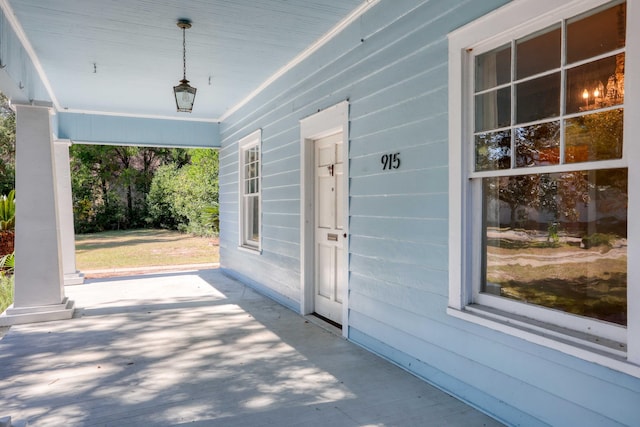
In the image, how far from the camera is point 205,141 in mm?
8711

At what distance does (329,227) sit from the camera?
4.69 meters

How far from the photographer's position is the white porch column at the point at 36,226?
489 cm

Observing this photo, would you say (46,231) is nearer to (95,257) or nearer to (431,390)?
(431,390)

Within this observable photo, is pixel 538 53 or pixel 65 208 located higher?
pixel 538 53

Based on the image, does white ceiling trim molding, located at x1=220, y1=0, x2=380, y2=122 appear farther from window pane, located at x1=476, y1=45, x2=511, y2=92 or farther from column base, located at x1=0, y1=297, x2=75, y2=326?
column base, located at x1=0, y1=297, x2=75, y2=326

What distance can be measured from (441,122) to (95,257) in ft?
35.0

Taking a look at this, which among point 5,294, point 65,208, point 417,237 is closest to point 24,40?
point 5,294

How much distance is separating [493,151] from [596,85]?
645 mm

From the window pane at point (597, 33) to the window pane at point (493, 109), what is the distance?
16.1 inches

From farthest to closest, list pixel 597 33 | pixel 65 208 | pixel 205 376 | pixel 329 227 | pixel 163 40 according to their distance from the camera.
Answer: pixel 65 208, pixel 329 227, pixel 163 40, pixel 205 376, pixel 597 33

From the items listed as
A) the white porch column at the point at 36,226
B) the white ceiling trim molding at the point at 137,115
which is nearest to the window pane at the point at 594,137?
the white porch column at the point at 36,226

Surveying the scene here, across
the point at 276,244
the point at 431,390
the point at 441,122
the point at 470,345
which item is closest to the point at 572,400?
the point at 470,345

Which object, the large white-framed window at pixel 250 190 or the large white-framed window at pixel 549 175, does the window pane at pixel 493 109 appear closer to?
the large white-framed window at pixel 549 175

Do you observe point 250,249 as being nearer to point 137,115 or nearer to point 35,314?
point 35,314
